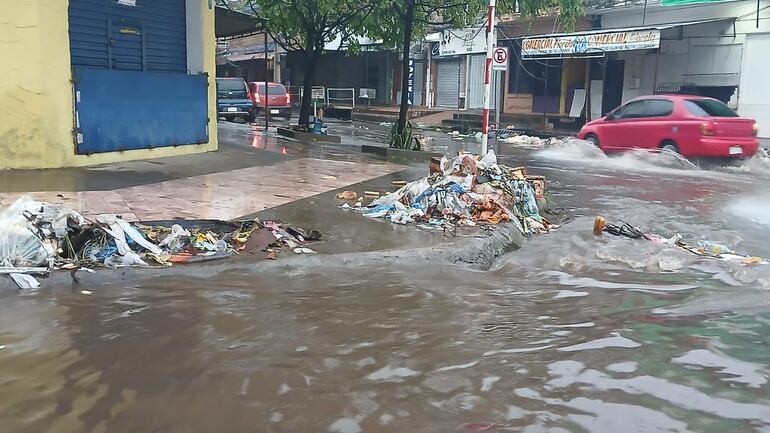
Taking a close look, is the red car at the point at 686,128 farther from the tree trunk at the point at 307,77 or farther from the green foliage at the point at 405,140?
the tree trunk at the point at 307,77

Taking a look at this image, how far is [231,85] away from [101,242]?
21.2 m

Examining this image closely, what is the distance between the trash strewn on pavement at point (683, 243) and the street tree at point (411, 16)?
26.8 feet

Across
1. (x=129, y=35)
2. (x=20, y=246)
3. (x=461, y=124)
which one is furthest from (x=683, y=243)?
(x=461, y=124)

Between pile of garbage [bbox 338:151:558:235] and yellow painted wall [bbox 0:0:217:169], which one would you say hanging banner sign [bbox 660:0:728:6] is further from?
yellow painted wall [bbox 0:0:217:169]

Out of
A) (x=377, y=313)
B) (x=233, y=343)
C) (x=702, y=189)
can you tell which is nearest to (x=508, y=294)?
(x=377, y=313)

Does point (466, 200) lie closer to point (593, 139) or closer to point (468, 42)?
point (593, 139)

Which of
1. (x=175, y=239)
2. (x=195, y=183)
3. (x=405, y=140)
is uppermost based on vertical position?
(x=405, y=140)

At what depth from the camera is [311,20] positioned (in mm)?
19953

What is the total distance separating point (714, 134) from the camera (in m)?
14.4

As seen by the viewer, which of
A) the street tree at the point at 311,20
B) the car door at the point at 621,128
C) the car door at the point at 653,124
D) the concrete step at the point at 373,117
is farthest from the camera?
the concrete step at the point at 373,117

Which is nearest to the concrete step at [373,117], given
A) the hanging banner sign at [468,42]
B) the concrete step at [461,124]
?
the concrete step at [461,124]

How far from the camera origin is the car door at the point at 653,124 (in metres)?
15.2

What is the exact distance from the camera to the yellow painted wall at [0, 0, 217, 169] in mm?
10266

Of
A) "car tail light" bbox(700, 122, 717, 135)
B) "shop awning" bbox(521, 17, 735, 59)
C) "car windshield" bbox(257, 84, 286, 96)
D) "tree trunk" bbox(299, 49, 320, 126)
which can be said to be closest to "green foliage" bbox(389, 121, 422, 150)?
"tree trunk" bbox(299, 49, 320, 126)
